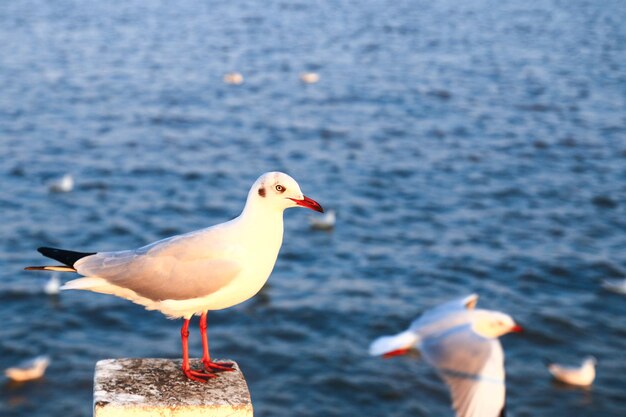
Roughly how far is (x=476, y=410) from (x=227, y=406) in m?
2.39

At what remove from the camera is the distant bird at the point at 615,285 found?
1527 centimetres

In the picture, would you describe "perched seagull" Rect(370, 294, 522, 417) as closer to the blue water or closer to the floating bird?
the blue water

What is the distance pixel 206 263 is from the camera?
5.45 m

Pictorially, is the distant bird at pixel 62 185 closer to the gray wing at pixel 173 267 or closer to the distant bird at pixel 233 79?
the distant bird at pixel 233 79

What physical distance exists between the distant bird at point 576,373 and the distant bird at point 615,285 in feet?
8.09

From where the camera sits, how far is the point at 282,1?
1565 inches

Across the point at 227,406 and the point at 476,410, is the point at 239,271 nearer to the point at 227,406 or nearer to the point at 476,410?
the point at 227,406

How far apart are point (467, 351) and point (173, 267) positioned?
2.26 meters

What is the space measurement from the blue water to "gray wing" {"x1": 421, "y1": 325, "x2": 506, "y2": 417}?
604cm

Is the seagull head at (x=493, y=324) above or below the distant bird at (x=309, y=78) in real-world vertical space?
above

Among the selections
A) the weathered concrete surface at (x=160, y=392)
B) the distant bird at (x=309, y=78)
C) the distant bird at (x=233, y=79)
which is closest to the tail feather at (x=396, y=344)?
the weathered concrete surface at (x=160, y=392)

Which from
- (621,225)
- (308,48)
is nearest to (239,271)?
(621,225)

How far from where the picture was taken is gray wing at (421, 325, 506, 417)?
628 centimetres

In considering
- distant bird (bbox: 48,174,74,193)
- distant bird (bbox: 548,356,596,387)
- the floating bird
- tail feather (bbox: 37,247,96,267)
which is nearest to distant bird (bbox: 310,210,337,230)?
the floating bird
